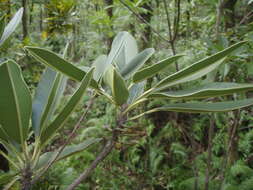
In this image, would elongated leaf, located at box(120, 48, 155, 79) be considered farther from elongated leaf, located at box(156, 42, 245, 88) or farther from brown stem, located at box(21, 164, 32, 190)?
brown stem, located at box(21, 164, 32, 190)

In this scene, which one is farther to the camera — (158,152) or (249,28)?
(158,152)

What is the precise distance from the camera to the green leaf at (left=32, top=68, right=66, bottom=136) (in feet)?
1.75

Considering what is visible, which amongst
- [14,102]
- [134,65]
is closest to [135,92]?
[134,65]

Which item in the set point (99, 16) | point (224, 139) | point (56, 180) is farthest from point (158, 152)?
point (99, 16)

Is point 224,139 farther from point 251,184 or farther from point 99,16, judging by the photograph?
point 99,16

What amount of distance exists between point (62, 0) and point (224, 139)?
1447 millimetres

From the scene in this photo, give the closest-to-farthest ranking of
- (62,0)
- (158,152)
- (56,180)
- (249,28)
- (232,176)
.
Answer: (249,28)
(62,0)
(56,180)
(232,176)
(158,152)

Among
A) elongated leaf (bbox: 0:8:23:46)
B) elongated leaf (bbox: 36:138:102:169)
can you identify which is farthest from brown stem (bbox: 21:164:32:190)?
elongated leaf (bbox: 0:8:23:46)

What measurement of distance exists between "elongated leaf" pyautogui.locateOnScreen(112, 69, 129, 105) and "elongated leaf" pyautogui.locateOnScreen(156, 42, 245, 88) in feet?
0.27

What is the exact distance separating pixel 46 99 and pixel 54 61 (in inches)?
6.0

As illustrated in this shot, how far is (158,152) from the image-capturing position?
248 cm

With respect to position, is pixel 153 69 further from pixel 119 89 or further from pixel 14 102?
pixel 14 102

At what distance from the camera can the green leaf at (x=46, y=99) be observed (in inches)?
21.0

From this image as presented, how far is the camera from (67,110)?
1.59 feet
